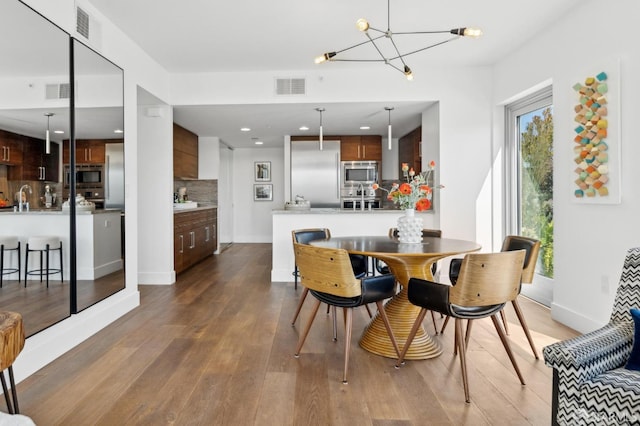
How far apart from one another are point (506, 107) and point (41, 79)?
4.58 m

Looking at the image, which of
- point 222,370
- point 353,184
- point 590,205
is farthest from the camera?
point 353,184

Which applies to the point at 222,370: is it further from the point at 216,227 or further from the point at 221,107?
the point at 216,227

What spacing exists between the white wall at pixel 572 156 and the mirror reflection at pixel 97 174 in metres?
3.97

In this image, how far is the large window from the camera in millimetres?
3980

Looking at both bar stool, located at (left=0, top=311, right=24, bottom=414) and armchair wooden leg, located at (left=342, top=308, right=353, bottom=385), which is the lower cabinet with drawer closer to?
armchair wooden leg, located at (left=342, top=308, right=353, bottom=385)

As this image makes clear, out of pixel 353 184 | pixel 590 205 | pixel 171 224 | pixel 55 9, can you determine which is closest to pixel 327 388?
pixel 590 205

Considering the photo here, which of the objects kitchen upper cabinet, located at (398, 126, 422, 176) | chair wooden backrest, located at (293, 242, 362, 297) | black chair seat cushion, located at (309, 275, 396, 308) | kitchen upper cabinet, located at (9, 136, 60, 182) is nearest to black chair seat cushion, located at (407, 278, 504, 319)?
black chair seat cushion, located at (309, 275, 396, 308)

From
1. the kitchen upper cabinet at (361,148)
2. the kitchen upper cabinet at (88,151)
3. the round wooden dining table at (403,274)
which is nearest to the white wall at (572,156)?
the round wooden dining table at (403,274)

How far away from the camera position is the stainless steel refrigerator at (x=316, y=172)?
298 inches

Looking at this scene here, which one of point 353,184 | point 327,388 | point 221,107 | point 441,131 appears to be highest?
point 221,107

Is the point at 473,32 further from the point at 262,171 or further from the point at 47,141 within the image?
the point at 262,171

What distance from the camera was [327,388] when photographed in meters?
2.24

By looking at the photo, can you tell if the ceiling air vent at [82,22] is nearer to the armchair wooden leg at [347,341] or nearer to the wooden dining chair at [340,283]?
the wooden dining chair at [340,283]

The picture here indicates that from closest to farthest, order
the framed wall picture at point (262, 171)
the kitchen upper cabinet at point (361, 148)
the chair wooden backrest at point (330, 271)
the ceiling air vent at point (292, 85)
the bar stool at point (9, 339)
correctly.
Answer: the bar stool at point (9, 339)
the chair wooden backrest at point (330, 271)
the ceiling air vent at point (292, 85)
the kitchen upper cabinet at point (361, 148)
the framed wall picture at point (262, 171)
